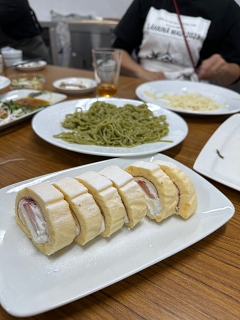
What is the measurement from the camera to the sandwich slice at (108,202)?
782 mm

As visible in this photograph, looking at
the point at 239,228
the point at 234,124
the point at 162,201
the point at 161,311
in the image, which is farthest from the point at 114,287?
the point at 234,124

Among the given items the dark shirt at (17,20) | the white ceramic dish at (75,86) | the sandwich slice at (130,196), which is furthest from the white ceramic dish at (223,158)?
the dark shirt at (17,20)

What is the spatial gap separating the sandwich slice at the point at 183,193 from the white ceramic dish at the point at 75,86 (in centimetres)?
133

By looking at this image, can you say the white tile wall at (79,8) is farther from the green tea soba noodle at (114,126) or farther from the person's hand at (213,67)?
the green tea soba noodle at (114,126)

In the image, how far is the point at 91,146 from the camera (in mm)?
1285

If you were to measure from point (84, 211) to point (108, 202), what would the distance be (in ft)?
0.24

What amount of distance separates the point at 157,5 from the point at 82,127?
2.39m

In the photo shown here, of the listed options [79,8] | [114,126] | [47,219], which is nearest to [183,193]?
[47,219]

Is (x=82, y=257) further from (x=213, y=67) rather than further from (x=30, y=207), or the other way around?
(x=213, y=67)

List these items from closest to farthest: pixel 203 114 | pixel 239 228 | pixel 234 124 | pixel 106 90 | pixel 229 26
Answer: pixel 239 228 < pixel 234 124 < pixel 203 114 < pixel 106 90 < pixel 229 26

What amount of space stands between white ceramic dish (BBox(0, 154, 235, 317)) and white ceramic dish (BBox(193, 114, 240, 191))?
0.57 ft

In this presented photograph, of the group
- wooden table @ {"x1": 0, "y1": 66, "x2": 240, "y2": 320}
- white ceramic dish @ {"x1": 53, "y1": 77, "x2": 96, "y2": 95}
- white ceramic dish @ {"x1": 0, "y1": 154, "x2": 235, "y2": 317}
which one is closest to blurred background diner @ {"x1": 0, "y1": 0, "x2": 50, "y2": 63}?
white ceramic dish @ {"x1": 53, "y1": 77, "x2": 96, "y2": 95}

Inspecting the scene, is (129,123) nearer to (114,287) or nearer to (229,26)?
(114,287)

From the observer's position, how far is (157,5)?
3127 millimetres
